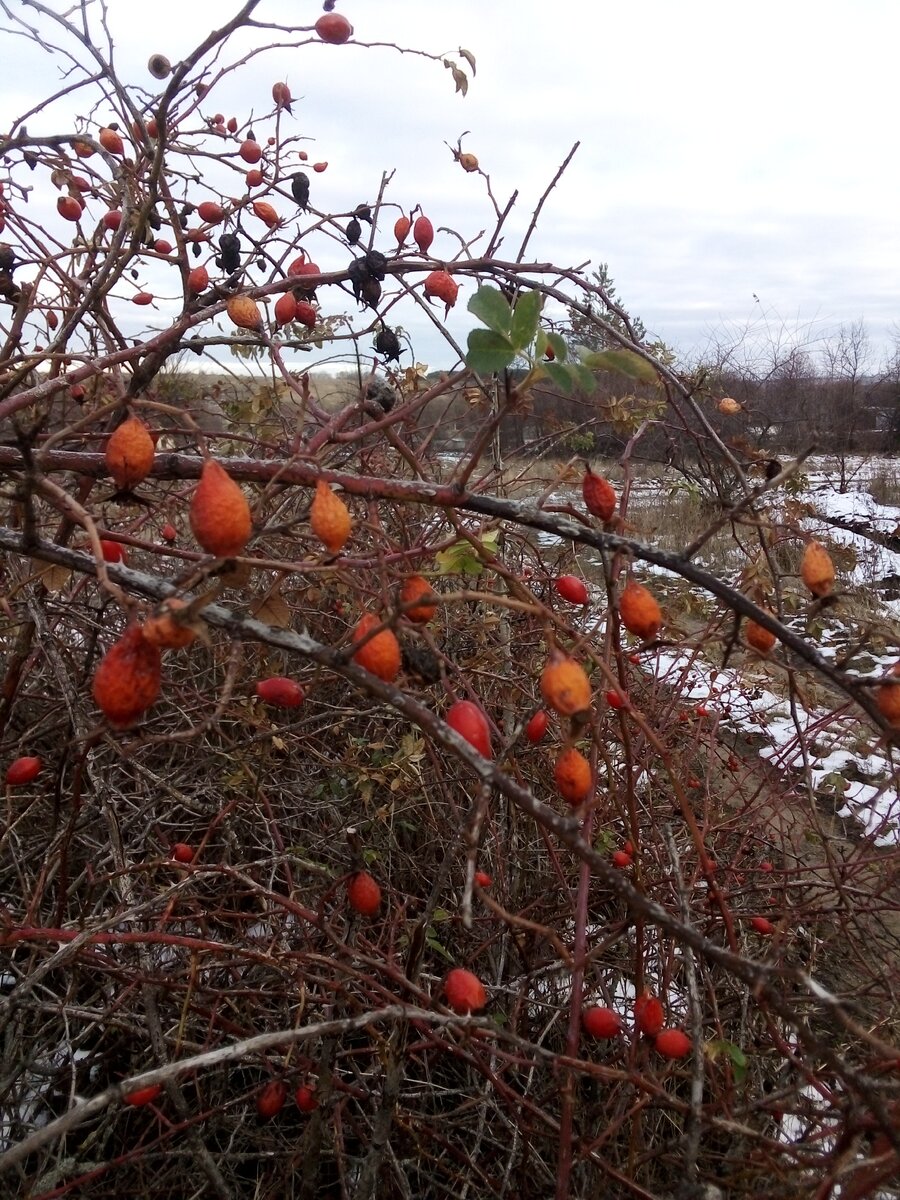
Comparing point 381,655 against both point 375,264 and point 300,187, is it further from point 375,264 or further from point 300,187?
point 300,187

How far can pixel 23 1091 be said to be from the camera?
52.6 inches

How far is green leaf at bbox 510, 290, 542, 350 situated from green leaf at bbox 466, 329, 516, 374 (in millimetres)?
15

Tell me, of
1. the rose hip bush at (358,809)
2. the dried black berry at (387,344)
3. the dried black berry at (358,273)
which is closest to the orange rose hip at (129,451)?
the rose hip bush at (358,809)

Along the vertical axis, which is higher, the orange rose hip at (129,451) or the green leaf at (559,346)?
the green leaf at (559,346)

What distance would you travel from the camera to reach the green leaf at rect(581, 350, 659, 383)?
0.68 meters

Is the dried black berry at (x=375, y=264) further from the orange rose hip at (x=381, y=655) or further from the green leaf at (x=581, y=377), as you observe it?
the orange rose hip at (x=381, y=655)

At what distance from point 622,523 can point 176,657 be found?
Result: 165 centimetres

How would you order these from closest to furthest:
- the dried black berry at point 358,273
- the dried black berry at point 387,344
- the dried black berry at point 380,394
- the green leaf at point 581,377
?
1. the green leaf at point 581,377
2. the dried black berry at point 380,394
3. the dried black berry at point 358,273
4. the dried black berry at point 387,344

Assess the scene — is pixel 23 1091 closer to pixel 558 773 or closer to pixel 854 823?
pixel 558 773

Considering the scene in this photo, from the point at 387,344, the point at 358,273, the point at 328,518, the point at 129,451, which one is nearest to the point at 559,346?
the point at 328,518

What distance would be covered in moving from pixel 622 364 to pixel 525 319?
0.10 metres

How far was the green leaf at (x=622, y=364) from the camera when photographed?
68cm

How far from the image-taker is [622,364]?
2.26 feet

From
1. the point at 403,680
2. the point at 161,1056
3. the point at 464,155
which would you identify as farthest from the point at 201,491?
the point at 464,155
